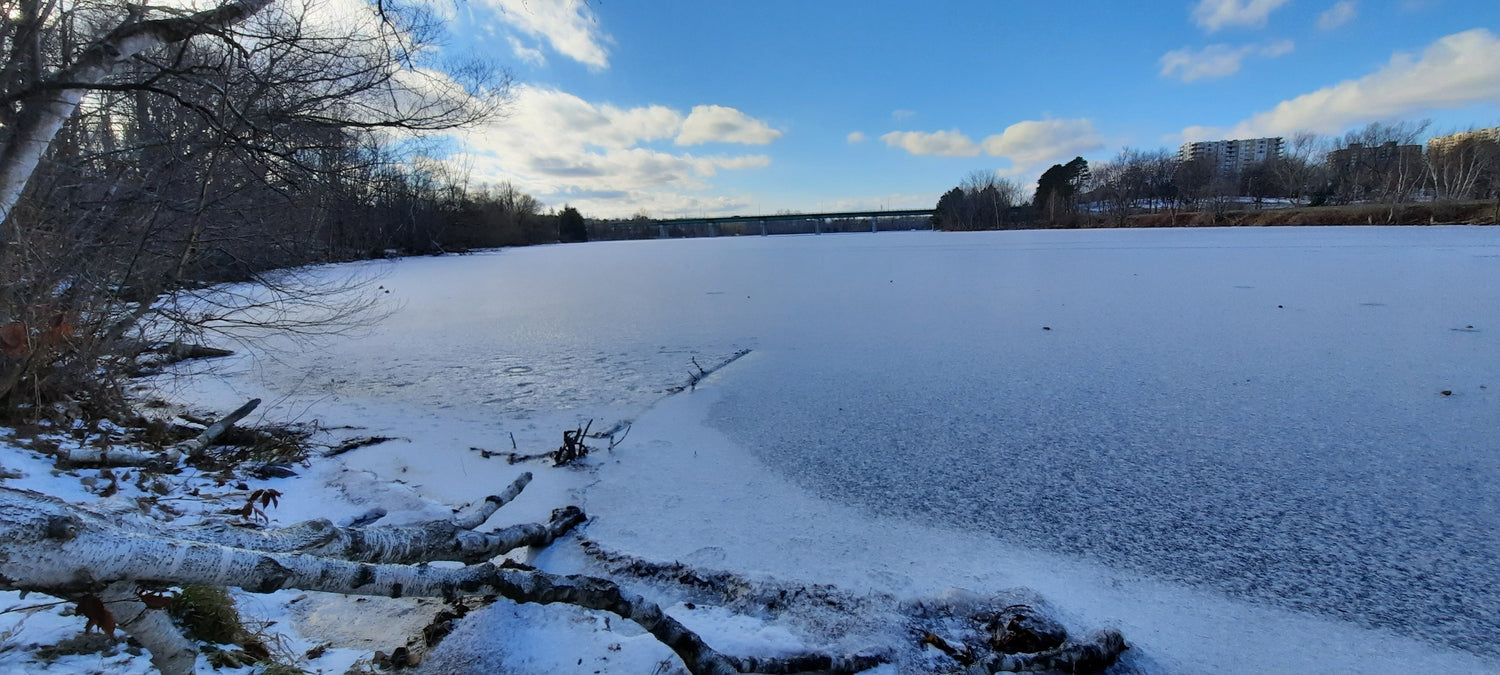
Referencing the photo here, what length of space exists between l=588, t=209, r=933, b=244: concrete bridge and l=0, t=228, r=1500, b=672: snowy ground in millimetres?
61204

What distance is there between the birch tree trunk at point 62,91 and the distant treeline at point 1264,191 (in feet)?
118

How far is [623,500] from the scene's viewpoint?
8.99 feet

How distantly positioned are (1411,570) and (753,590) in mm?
2079

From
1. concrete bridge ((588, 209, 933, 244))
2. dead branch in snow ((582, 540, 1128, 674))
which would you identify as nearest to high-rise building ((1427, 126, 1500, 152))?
concrete bridge ((588, 209, 933, 244))

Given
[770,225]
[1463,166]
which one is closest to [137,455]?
[1463,166]

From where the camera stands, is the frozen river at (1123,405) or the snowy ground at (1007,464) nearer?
the snowy ground at (1007,464)

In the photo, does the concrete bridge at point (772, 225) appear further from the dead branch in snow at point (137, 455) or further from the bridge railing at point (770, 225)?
the dead branch in snow at point (137, 455)

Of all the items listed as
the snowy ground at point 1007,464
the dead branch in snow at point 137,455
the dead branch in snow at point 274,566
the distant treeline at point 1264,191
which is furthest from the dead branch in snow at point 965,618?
the distant treeline at point 1264,191

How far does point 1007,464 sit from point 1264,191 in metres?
62.1

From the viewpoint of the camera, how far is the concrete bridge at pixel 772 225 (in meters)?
68.1

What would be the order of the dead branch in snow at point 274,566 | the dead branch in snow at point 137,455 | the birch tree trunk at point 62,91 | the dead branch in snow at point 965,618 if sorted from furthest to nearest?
the dead branch in snow at point 137,455
the birch tree trunk at point 62,91
the dead branch in snow at point 965,618
the dead branch in snow at point 274,566

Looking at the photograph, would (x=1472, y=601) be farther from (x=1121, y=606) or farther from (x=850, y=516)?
(x=850, y=516)

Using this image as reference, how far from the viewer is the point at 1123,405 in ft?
12.1

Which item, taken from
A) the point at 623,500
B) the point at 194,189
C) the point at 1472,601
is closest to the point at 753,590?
→ the point at 623,500
